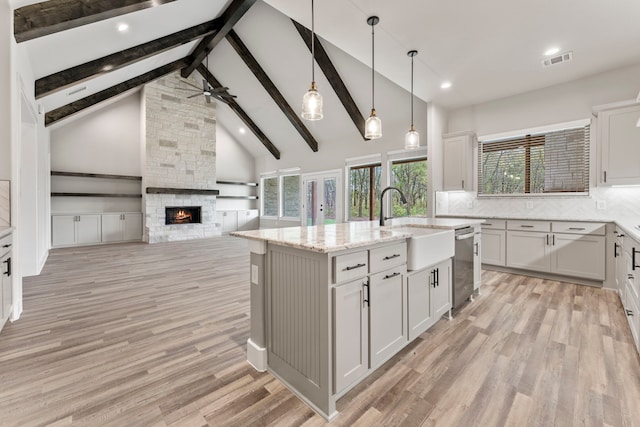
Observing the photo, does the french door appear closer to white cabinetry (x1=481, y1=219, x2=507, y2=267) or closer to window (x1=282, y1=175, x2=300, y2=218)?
window (x1=282, y1=175, x2=300, y2=218)

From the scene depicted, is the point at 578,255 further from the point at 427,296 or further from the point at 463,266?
the point at 427,296

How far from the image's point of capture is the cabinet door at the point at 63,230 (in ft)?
21.1

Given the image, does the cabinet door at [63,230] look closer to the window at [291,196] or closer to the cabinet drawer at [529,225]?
the window at [291,196]

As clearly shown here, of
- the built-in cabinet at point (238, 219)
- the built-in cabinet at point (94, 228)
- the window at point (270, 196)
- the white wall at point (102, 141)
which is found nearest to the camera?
the built-in cabinet at point (94, 228)

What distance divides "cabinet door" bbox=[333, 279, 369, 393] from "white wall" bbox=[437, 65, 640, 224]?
4.00m

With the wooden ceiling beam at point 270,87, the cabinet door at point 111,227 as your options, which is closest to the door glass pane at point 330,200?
the wooden ceiling beam at point 270,87

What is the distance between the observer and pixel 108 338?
7.72 ft

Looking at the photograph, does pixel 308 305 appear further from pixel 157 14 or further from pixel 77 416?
pixel 157 14

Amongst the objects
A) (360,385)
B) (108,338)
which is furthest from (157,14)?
(360,385)

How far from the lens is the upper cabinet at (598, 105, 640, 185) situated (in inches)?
134

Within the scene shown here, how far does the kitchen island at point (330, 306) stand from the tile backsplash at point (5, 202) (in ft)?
7.86

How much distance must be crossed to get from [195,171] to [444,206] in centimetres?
682

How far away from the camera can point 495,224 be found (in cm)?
450

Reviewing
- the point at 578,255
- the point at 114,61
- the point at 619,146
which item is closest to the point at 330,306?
the point at 578,255
